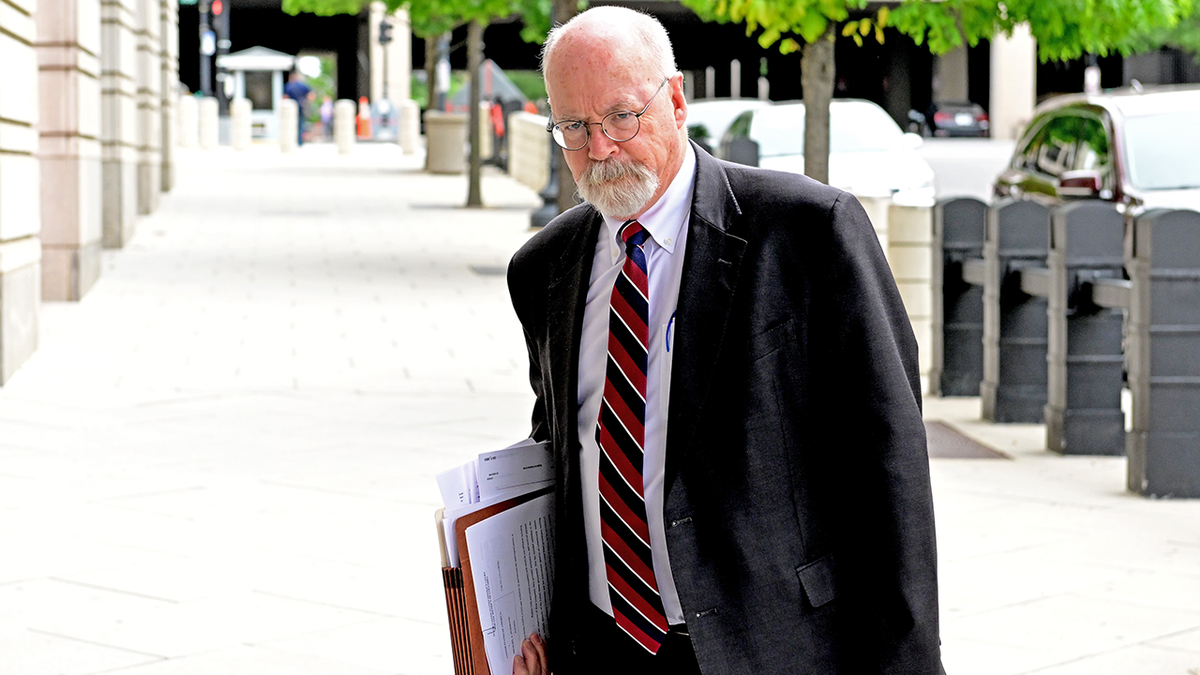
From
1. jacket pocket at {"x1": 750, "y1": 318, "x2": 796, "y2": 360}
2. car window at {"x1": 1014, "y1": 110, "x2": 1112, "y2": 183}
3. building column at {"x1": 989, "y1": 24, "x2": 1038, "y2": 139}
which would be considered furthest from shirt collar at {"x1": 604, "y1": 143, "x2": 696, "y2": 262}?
building column at {"x1": 989, "y1": 24, "x2": 1038, "y2": 139}

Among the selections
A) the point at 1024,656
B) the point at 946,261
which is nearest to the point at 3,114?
the point at 946,261

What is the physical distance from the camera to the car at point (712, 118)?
773 inches

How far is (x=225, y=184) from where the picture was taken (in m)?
29.4

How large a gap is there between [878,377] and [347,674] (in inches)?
96.3

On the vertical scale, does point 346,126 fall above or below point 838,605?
above

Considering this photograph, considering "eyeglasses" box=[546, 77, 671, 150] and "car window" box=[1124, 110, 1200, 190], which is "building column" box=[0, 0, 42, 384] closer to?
"car window" box=[1124, 110, 1200, 190]

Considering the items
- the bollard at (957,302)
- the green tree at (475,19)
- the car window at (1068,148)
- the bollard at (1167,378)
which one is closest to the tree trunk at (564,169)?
the car window at (1068,148)

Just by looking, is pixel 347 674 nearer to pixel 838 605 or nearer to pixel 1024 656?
pixel 1024 656

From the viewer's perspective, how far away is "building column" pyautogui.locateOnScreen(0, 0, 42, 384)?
891cm

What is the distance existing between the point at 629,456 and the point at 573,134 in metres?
0.50

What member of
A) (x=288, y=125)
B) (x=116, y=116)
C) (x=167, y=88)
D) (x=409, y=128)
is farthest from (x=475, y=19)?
(x=288, y=125)

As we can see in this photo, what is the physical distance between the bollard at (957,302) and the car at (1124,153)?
2.12 feet

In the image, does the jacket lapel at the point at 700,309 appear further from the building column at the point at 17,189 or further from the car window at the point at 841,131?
the car window at the point at 841,131

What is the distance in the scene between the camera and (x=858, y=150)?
51.2 ft
